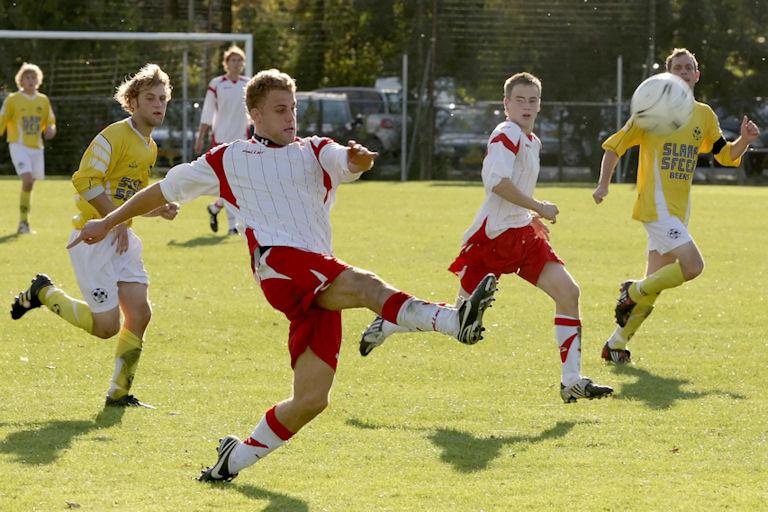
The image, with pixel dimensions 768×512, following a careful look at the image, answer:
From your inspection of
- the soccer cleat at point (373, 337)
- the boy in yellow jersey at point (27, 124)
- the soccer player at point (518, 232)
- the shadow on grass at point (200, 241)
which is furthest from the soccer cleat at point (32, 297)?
the boy in yellow jersey at point (27, 124)

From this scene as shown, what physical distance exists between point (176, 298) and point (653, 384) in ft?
16.1

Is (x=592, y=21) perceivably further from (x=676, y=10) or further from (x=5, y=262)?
(x=5, y=262)

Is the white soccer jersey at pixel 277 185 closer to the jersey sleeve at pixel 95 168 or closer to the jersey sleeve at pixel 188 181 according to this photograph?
the jersey sleeve at pixel 188 181

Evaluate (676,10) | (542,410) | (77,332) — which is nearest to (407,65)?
(676,10)

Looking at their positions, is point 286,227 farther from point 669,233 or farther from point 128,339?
point 669,233

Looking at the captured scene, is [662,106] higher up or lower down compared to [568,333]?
higher up

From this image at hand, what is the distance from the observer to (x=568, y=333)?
762 cm

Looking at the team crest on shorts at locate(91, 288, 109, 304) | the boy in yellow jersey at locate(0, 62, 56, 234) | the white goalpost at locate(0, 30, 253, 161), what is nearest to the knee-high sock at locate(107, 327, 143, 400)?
the team crest on shorts at locate(91, 288, 109, 304)

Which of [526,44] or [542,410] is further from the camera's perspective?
[526,44]

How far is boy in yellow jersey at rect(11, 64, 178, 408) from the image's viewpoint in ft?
24.2

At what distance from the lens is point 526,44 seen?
32.2 m

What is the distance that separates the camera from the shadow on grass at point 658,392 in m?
7.62

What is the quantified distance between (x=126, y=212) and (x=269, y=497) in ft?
4.37

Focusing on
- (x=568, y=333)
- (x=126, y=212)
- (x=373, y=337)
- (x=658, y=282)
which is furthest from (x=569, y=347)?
(x=126, y=212)
